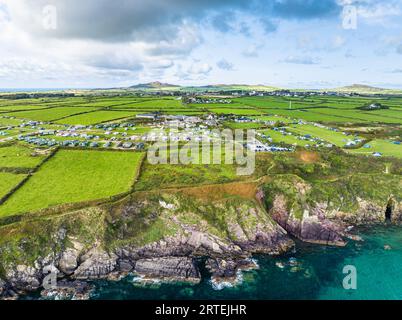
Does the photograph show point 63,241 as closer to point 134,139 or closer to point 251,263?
point 251,263

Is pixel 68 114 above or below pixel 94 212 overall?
above

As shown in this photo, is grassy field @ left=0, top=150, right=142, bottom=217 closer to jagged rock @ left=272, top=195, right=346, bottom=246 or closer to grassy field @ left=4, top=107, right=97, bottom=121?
jagged rock @ left=272, top=195, right=346, bottom=246

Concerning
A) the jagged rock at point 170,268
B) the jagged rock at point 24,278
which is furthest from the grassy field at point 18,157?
the jagged rock at point 170,268

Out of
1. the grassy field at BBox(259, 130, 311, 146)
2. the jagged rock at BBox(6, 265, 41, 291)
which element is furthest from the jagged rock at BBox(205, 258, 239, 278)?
the grassy field at BBox(259, 130, 311, 146)

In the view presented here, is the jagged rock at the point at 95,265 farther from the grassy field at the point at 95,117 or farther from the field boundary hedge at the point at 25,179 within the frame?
the grassy field at the point at 95,117
